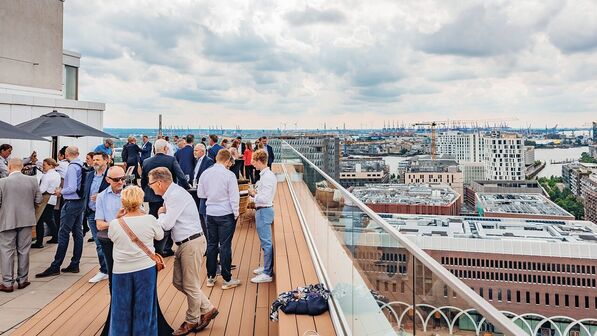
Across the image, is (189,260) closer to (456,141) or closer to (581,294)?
(581,294)

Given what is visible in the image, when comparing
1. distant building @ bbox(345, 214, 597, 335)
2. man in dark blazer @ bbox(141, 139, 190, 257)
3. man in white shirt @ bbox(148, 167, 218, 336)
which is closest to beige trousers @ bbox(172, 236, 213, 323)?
man in white shirt @ bbox(148, 167, 218, 336)

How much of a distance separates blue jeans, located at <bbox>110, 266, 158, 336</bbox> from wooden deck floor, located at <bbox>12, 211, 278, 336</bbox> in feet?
2.86

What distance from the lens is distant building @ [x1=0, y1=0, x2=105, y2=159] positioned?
11719 millimetres

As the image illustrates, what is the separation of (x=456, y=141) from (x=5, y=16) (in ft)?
375

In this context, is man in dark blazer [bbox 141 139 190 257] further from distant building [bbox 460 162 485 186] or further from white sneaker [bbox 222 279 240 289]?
distant building [bbox 460 162 485 186]

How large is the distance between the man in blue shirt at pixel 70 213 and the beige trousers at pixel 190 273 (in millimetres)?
2447

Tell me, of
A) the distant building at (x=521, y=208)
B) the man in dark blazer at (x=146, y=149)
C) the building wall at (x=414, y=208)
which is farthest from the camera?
the distant building at (x=521, y=208)

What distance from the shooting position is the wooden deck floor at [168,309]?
3971mm

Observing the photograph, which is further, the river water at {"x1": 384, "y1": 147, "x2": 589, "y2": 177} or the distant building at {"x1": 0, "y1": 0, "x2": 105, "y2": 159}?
the river water at {"x1": 384, "y1": 147, "x2": 589, "y2": 177}

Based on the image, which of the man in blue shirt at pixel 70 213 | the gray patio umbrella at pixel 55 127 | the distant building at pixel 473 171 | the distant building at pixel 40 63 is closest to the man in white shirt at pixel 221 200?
the man in blue shirt at pixel 70 213

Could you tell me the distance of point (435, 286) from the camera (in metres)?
1.41

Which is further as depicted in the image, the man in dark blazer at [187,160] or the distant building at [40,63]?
the distant building at [40,63]

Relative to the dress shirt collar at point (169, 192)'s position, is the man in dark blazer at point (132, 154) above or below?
above

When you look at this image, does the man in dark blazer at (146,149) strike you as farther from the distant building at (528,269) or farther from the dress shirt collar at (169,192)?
the dress shirt collar at (169,192)
